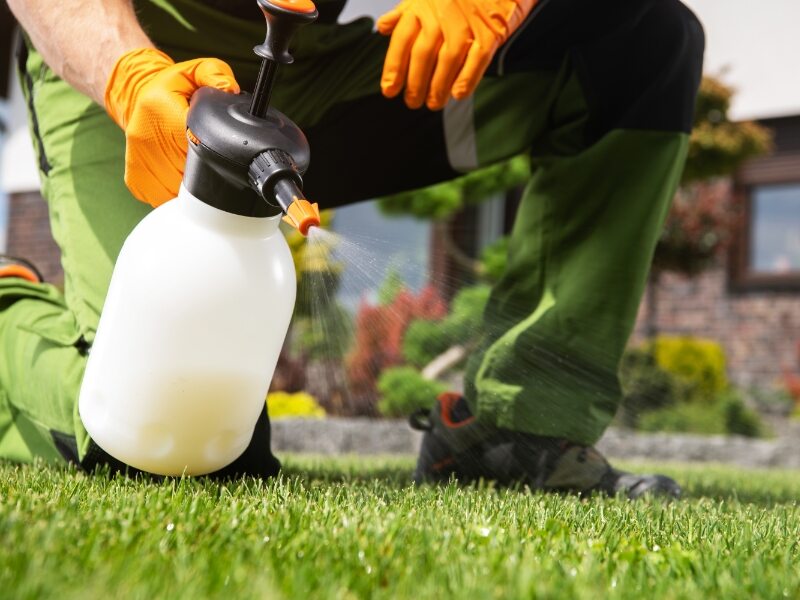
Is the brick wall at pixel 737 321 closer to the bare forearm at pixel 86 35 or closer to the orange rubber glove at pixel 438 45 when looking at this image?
the orange rubber glove at pixel 438 45

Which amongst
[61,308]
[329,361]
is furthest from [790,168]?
[61,308]

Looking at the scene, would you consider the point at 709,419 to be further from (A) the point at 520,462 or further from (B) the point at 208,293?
(B) the point at 208,293

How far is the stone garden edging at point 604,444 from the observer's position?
203 inches

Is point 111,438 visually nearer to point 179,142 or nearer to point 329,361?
point 179,142

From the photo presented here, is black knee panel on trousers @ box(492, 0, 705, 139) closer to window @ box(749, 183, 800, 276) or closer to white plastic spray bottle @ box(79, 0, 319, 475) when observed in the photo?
white plastic spray bottle @ box(79, 0, 319, 475)

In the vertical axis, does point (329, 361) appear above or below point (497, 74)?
below

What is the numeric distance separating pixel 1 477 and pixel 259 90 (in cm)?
88

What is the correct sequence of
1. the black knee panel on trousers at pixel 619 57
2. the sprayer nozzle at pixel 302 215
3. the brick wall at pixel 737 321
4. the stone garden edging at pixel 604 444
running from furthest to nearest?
the brick wall at pixel 737 321, the stone garden edging at pixel 604 444, the black knee panel on trousers at pixel 619 57, the sprayer nozzle at pixel 302 215

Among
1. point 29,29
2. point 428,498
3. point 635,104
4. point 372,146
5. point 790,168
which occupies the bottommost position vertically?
point 790,168

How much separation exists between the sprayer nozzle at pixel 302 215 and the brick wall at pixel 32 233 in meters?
7.95

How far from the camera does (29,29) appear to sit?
1989 mm

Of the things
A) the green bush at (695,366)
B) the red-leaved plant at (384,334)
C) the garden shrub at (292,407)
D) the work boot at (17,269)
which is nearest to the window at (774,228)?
the green bush at (695,366)

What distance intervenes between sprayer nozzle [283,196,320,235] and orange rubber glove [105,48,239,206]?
314 mm

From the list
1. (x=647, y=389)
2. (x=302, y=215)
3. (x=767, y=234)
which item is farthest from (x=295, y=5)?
(x=767, y=234)
